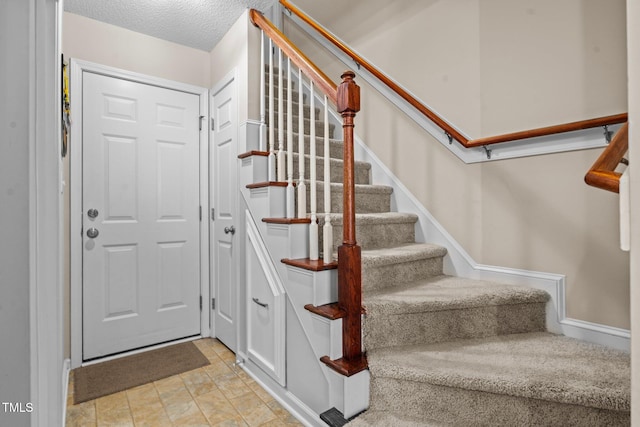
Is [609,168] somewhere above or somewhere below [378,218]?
above

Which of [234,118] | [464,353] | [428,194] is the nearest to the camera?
[464,353]

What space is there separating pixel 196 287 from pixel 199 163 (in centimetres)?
105

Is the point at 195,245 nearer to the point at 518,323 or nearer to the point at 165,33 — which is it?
the point at 165,33

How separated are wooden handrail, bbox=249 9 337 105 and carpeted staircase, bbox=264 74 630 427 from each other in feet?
2.10

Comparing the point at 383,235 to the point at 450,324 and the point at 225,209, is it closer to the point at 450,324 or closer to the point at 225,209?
the point at 450,324

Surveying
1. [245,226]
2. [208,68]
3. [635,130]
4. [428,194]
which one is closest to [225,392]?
[245,226]

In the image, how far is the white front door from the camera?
2256 mm

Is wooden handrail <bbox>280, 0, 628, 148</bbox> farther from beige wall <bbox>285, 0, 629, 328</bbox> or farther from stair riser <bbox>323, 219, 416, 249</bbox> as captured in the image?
stair riser <bbox>323, 219, 416, 249</bbox>

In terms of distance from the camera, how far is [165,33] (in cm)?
248

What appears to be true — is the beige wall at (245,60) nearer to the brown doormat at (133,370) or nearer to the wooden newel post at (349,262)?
the wooden newel post at (349,262)

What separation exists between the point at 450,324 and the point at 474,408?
385 mm

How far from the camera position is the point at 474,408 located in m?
1.16

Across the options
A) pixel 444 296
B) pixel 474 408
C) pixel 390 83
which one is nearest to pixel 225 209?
pixel 390 83

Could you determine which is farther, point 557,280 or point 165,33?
point 165,33
